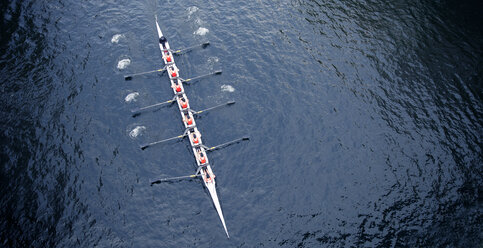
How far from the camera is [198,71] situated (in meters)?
55.7

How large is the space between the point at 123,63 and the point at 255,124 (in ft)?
80.0

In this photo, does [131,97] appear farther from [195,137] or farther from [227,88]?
[227,88]

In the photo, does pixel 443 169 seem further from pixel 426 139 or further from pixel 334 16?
pixel 334 16

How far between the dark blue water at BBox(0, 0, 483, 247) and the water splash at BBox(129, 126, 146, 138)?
0.59 m

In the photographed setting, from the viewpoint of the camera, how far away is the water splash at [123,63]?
2221 inches

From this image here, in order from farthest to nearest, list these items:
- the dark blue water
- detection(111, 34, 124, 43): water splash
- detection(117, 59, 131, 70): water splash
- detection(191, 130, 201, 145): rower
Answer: detection(111, 34, 124, 43): water splash
detection(117, 59, 131, 70): water splash
detection(191, 130, 201, 145): rower
the dark blue water

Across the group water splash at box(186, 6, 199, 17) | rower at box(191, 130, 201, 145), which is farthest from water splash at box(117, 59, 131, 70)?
rower at box(191, 130, 201, 145)

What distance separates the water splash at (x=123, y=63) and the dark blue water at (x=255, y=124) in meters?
0.77

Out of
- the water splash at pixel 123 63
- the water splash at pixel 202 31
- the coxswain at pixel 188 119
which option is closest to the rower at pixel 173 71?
the coxswain at pixel 188 119

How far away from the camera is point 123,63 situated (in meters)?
56.9

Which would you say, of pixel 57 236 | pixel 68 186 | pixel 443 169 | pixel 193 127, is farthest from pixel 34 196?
pixel 443 169

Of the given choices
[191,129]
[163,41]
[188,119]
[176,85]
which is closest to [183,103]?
[188,119]

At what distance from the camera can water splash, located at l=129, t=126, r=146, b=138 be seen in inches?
1880

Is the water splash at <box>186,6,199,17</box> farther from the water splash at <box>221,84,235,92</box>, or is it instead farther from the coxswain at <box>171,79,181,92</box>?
the water splash at <box>221,84,235,92</box>
